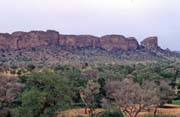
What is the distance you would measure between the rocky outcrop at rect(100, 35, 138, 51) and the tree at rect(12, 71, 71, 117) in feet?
305

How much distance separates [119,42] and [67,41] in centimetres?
1622

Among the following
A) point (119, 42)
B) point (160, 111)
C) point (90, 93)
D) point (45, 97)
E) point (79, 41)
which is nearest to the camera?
point (45, 97)

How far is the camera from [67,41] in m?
114

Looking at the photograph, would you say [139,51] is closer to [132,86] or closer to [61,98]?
[132,86]

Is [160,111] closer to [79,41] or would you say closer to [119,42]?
[79,41]

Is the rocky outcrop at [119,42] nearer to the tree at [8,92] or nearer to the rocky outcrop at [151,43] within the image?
the rocky outcrop at [151,43]

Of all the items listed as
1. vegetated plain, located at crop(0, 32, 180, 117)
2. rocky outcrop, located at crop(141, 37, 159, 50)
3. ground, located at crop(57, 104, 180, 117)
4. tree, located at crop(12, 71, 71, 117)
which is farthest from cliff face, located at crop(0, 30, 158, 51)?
tree, located at crop(12, 71, 71, 117)

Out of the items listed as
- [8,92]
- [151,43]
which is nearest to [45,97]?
[8,92]

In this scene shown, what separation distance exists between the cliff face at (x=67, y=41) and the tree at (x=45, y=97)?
277 ft

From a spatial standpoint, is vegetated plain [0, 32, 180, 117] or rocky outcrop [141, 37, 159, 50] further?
rocky outcrop [141, 37, 159, 50]

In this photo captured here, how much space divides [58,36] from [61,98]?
89.8 meters

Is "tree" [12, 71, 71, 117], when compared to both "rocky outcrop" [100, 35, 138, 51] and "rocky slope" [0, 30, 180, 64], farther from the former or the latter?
"rocky outcrop" [100, 35, 138, 51]

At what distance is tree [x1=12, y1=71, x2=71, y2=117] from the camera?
77.6ft

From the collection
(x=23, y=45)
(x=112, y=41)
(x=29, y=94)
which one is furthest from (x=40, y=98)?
(x=112, y=41)
